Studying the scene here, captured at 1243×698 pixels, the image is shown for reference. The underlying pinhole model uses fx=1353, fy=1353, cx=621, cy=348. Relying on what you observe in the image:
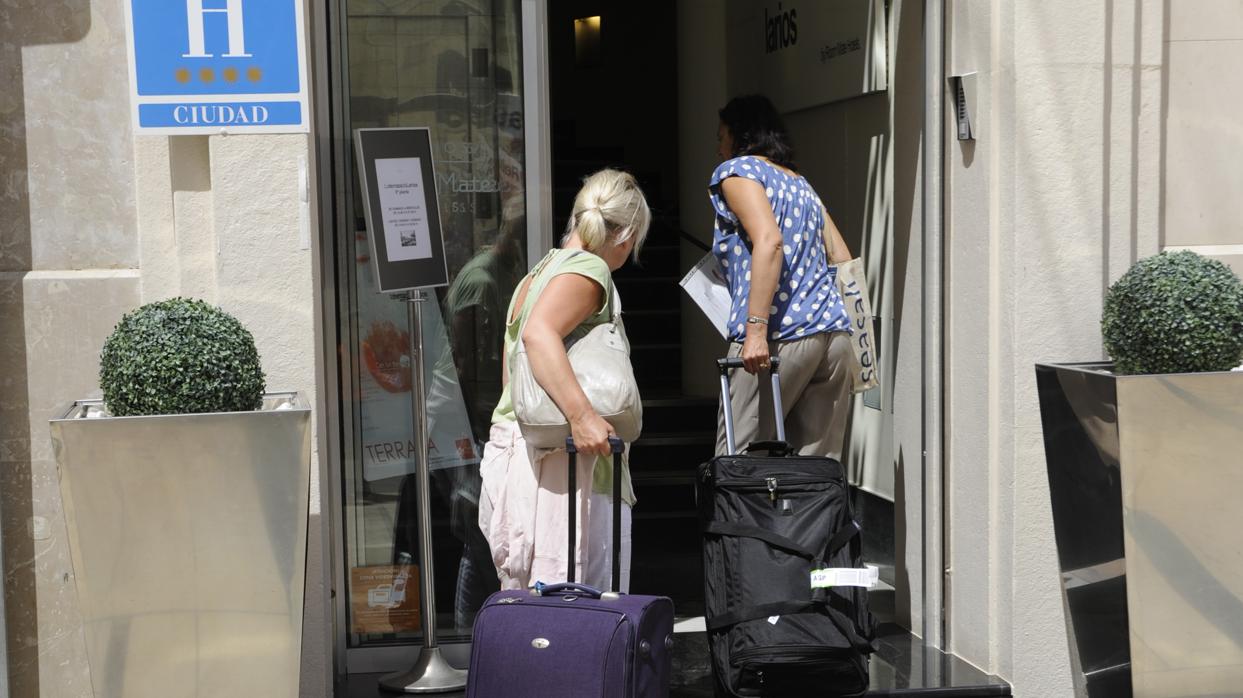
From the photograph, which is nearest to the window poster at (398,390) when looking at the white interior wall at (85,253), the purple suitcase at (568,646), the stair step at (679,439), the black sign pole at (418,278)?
the black sign pole at (418,278)

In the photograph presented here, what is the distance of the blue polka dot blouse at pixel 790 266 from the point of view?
15.6ft

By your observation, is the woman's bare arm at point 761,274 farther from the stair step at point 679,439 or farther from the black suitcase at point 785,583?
the stair step at point 679,439

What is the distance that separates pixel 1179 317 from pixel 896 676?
1.63 meters

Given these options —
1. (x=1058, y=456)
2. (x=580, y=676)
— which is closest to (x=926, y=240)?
(x=1058, y=456)

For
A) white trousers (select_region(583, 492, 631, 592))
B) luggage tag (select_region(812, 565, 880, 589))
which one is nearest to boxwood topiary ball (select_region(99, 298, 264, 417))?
white trousers (select_region(583, 492, 631, 592))

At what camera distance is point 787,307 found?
15.7ft

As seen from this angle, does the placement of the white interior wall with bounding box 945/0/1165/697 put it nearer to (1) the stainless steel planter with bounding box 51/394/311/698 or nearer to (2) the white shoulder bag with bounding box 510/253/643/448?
(2) the white shoulder bag with bounding box 510/253/643/448

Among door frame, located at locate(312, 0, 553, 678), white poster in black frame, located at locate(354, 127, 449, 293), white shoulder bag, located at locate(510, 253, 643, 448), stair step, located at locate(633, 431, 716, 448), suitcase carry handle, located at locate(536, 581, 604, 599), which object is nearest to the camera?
suitcase carry handle, located at locate(536, 581, 604, 599)

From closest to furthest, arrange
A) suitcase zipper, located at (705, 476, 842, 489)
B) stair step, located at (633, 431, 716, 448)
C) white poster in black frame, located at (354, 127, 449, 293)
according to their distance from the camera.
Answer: suitcase zipper, located at (705, 476, 842, 489), white poster in black frame, located at (354, 127, 449, 293), stair step, located at (633, 431, 716, 448)

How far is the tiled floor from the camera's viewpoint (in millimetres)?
4590

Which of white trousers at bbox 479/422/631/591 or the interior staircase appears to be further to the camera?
the interior staircase

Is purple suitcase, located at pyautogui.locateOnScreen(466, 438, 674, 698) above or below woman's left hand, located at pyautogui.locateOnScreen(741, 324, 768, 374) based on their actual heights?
below

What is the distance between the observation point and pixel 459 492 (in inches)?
194

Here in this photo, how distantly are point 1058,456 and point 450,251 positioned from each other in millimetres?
2182
